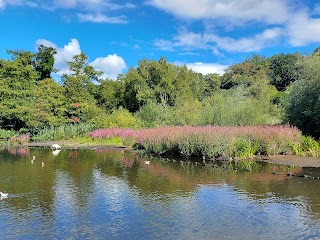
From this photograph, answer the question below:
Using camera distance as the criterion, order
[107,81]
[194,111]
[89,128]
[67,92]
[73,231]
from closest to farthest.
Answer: [73,231] → [194,111] → [89,128] → [67,92] → [107,81]

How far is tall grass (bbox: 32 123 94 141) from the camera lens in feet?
103

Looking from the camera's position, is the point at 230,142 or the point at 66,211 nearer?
the point at 66,211

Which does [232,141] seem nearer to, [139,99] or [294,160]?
[294,160]

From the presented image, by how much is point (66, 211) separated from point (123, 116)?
24.2 meters

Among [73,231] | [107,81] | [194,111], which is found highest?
[107,81]

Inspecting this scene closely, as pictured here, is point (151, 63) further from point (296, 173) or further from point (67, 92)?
point (296, 173)

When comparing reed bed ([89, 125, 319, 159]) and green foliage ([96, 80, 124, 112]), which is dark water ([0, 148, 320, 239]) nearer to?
reed bed ([89, 125, 319, 159])

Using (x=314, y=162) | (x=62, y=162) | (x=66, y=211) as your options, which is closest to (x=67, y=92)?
(x=62, y=162)

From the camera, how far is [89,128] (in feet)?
107

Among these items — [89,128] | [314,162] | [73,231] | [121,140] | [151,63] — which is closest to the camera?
[73,231]

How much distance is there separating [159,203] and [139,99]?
33.8 m

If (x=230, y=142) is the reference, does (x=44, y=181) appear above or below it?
below

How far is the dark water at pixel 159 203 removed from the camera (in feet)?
22.9

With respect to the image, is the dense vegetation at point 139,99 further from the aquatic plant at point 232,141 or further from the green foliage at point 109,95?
the aquatic plant at point 232,141
